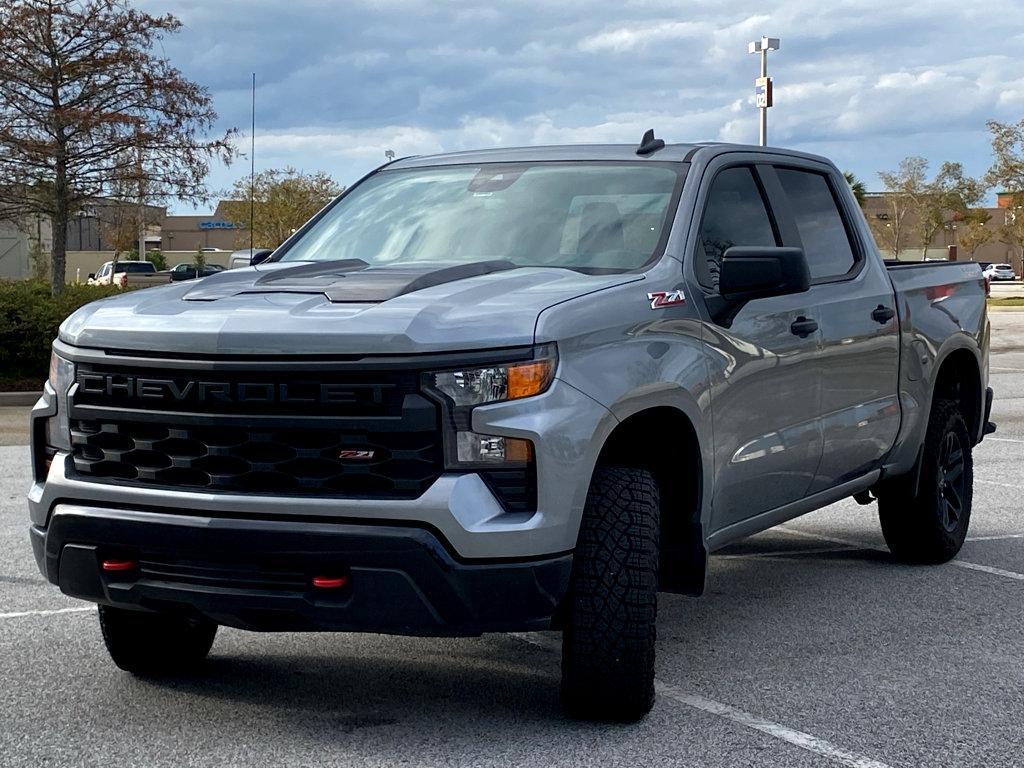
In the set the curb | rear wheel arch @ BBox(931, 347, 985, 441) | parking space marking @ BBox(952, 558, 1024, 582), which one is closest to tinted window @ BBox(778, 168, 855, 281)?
rear wheel arch @ BBox(931, 347, 985, 441)

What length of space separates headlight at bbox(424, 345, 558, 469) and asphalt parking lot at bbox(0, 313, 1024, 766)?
2.98 feet

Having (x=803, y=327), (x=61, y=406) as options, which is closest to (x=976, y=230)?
(x=803, y=327)

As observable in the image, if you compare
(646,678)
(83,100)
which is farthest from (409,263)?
(83,100)

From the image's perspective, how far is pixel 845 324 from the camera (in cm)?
626

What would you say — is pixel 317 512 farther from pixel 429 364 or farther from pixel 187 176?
pixel 187 176

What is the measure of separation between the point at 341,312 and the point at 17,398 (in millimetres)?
14512

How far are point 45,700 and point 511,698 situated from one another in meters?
1.59

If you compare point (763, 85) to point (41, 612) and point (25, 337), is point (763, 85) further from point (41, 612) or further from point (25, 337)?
point (41, 612)

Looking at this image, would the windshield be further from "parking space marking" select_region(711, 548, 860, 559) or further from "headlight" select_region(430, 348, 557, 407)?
"parking space marking" select_region(711, 548, 860, 559)

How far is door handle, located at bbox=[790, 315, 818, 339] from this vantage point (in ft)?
19.0

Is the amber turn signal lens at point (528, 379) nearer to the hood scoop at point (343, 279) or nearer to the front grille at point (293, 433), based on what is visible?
the front grille at point (293, 433)

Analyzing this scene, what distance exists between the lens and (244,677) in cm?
526

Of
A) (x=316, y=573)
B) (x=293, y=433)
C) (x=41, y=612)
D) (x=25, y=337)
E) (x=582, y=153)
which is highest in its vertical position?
(x=582, y=153)

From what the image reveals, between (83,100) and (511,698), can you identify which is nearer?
(511,698)
